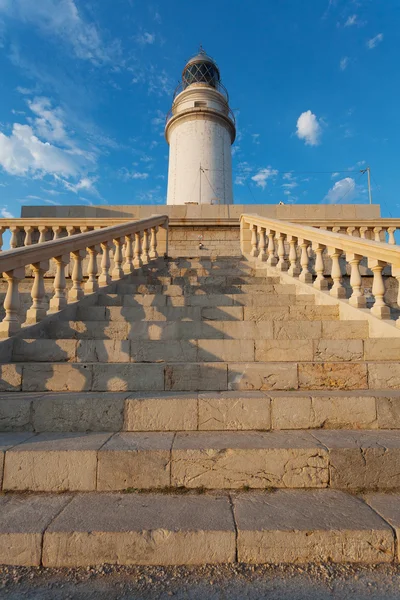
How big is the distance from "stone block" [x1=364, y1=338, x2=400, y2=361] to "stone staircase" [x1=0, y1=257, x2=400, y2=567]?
1 cm

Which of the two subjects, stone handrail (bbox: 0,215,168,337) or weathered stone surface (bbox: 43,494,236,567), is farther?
stone handrail (bbox: 0,215,168,337)

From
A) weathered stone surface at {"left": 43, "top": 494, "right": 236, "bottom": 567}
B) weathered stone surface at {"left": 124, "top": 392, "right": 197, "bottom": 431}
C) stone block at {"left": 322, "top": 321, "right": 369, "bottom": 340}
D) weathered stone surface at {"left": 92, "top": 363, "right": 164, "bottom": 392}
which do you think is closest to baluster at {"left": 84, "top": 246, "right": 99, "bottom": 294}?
weathered stone surface at {"left": 92, "top": 363, "right": 164, "bottom": 392}

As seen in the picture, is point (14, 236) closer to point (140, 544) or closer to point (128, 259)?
A: point (128, 259)

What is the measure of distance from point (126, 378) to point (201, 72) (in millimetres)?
24362

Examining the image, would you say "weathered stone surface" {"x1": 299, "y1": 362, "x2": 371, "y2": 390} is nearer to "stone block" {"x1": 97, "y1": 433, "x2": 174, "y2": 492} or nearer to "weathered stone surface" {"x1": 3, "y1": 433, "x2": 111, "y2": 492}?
"stone block" {"x1": 97, "y1": 433, "x2": 174, "y2": 492}

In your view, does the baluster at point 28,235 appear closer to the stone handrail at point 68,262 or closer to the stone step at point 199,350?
the stone handrail at point 68,262

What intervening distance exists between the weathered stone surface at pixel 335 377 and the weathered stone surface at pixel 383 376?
0.20 feet

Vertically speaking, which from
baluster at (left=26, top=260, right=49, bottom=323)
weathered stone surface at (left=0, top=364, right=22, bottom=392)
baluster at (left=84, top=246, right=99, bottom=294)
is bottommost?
weathered stone surface at (left=0, top=364, right=22, bottom=392)

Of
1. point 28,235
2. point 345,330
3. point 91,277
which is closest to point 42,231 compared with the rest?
point 28,235

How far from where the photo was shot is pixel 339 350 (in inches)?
129

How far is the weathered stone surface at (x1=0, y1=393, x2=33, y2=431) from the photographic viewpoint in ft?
8.05

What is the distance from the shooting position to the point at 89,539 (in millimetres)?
1517

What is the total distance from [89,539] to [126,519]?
195 millimetres

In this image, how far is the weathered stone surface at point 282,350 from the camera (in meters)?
3.25
